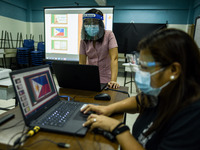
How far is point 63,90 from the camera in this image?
1203 mm

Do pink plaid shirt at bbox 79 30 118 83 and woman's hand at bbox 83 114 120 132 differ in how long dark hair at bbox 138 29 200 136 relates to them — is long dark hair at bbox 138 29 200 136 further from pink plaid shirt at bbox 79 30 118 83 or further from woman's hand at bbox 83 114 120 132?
pink plaid shirt at bbox 79 30 118 83

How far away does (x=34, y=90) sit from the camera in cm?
71

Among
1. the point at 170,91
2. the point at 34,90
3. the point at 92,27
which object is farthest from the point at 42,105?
the point at 92,27

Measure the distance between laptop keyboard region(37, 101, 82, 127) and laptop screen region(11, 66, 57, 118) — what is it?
65 millimetres

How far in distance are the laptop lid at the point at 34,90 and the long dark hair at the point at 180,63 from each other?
55 cm

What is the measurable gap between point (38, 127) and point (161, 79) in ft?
1.77

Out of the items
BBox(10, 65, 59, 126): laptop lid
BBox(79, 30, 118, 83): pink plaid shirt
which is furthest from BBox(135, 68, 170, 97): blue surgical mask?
BBox(79, 30, 118, 83): pink plaid shirt

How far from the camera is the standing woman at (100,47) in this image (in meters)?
1.45

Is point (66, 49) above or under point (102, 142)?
above

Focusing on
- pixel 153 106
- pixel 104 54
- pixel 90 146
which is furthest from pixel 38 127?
pixel 104 54

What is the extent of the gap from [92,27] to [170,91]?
3.52ft

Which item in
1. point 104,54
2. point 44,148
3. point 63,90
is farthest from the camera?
point 104,54

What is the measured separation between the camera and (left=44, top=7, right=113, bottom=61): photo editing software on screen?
2.74 meters

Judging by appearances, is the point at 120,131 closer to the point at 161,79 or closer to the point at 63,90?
the point at 161,79
